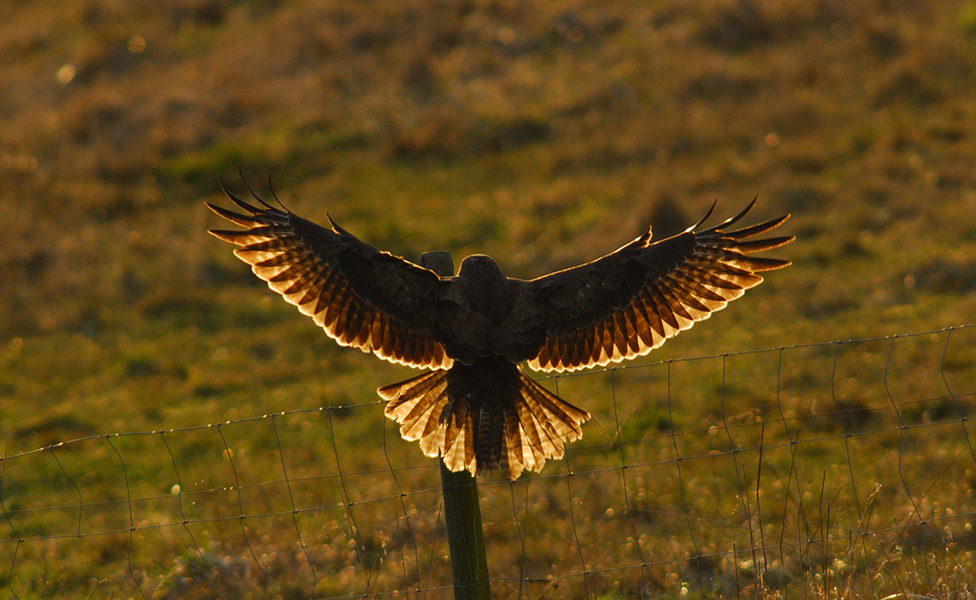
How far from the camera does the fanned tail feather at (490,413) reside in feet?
17.2

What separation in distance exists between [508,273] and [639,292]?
6.46 m

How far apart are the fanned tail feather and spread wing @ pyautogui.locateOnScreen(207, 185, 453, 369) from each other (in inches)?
10.0

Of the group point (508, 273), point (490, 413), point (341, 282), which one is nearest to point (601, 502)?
point (490, 413)

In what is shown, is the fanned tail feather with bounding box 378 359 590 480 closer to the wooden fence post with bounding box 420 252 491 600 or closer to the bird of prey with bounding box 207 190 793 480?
the bird of prey with bounding box 207 190 793 480

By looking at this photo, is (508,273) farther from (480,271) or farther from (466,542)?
(466,542)

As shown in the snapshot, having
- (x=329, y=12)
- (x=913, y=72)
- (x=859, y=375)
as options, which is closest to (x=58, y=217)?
(x=329, y=12)

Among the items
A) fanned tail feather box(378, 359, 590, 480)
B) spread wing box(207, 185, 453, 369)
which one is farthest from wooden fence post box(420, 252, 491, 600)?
spread wing box(207, 185, 453, 369)

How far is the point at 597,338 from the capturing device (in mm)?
5938

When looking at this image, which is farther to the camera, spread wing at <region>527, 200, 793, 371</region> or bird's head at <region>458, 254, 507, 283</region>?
spread wing at <region>527, 200, 793, 371</region>

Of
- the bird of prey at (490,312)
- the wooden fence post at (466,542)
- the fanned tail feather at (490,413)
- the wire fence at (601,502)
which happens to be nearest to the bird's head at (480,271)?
the bird of prey at (490,312)

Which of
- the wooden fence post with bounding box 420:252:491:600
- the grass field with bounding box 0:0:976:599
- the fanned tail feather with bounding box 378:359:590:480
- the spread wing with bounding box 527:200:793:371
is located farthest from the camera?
Answer: the grass field with bounding box 0:0:976:599

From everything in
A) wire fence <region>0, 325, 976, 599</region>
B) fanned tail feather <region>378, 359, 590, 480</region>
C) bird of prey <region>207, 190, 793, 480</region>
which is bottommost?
wire fence <region>0, 325, 976, 599</region>

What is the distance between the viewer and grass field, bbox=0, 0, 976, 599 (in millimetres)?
6453

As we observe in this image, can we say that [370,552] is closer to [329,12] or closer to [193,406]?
[193,406]
